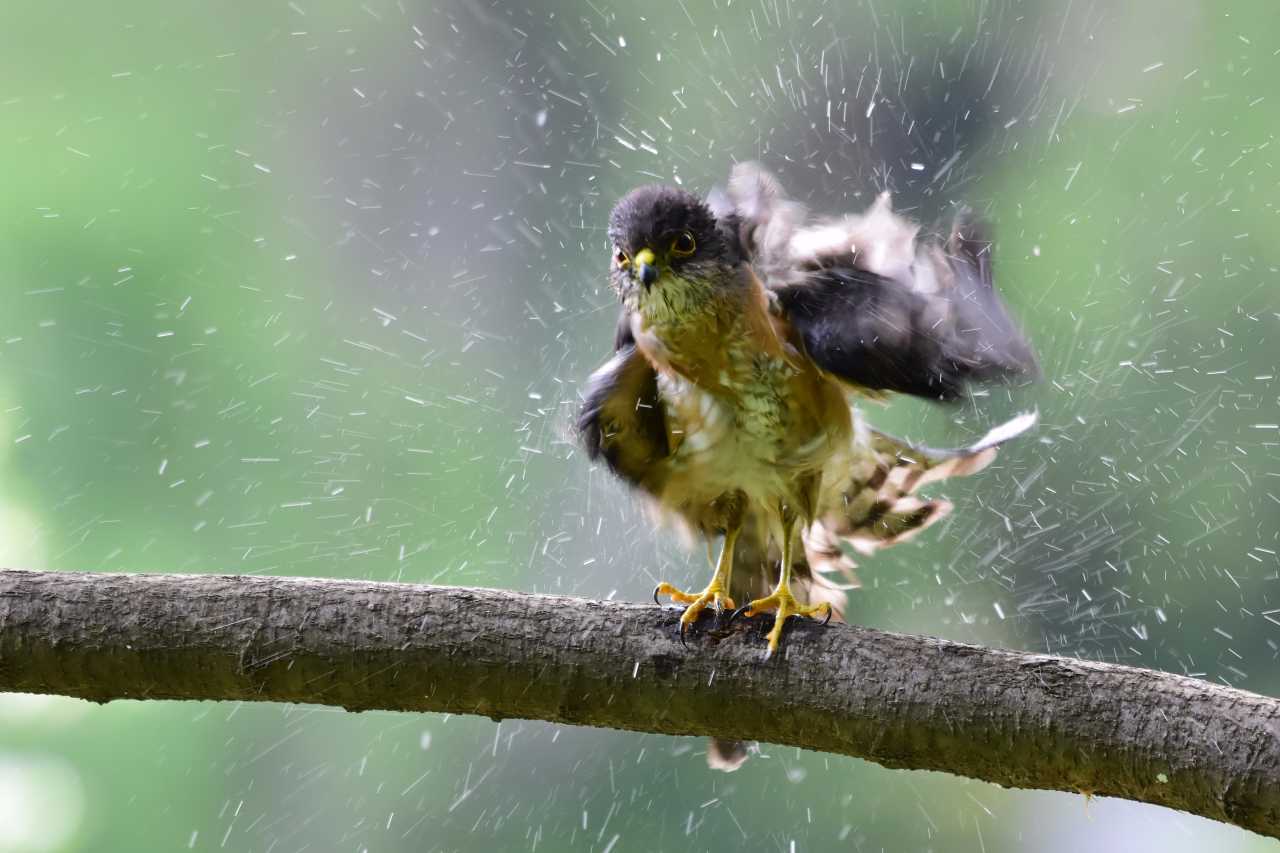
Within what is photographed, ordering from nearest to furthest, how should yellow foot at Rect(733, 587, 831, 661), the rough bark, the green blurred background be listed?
the rough bark → yellow foot at Rect(733, 587, 831, 661) → the green blurred background

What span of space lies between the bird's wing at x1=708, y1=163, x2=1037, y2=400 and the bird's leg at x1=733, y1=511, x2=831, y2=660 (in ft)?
0.89

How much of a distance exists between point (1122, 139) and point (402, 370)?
9.27 feet

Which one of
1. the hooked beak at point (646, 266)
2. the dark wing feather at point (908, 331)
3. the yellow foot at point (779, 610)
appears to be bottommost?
the yellow foot at point (779, 610)

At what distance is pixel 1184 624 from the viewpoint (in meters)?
4.50

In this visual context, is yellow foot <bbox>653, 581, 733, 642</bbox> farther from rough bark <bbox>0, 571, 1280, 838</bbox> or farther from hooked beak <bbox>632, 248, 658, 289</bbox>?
hooked beak <bbox>632, 248, 658, 289</bbox>

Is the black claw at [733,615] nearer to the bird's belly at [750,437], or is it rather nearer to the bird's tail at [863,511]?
the bird's belly at [750,437]

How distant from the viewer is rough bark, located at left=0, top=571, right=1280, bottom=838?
1.35 m

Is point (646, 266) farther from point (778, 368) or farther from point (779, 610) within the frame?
point (779, 610)

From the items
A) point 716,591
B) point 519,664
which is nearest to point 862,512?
point 716,591

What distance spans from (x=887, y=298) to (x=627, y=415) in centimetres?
43

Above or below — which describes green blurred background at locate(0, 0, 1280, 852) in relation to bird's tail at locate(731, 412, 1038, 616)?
below

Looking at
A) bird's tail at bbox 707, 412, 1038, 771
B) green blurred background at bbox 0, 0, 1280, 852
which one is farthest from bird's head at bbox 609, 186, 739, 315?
green blurred background at bbox 0, 0, 1280, 852

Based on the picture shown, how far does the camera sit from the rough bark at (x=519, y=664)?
1.35 meters

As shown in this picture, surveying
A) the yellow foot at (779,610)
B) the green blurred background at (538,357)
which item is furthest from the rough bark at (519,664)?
the green blurred background at (538,357)
